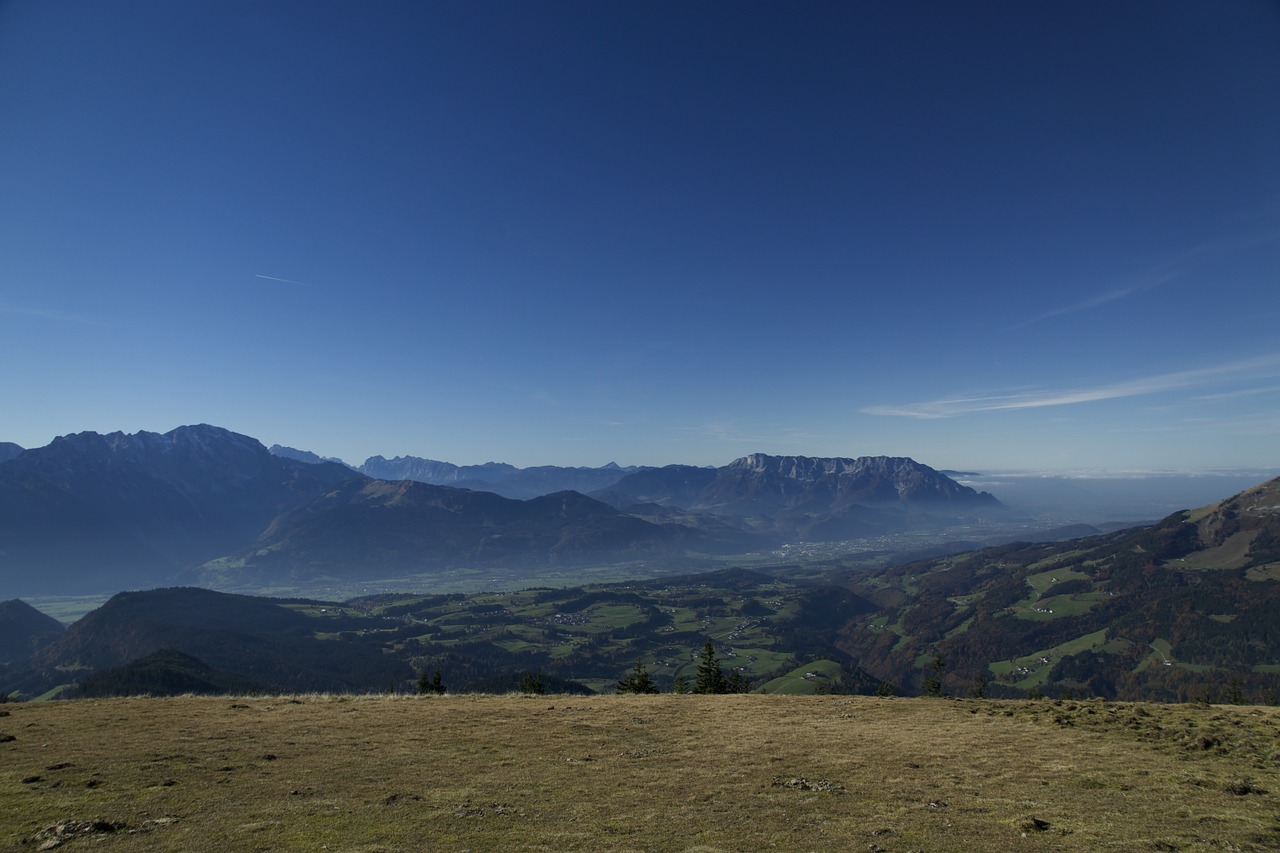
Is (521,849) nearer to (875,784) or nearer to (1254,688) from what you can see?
(875,784)

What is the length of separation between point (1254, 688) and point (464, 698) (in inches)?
10772

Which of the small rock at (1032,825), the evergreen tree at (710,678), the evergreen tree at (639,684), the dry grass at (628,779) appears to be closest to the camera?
the dry grass at (628,779)

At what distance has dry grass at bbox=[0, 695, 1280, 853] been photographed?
13.3 m

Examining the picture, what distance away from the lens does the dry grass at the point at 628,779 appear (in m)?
13.3

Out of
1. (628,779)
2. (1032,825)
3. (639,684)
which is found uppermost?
(1032,825)

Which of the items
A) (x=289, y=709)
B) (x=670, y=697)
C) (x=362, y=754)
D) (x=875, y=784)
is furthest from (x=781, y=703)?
(x=289, y=709)

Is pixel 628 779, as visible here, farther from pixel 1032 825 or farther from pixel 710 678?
pixel 710 678

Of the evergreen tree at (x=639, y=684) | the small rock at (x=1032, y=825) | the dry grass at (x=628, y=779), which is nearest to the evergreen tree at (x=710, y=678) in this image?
the evergreen tree at (x=639, y=684)

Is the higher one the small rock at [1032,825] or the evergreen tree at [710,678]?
the small rock at [1032,825]

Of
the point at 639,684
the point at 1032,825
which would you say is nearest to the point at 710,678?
the point at 639,684

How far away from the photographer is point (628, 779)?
1828 cm

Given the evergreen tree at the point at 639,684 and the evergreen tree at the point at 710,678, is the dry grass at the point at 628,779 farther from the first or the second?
the evergreen tree at the point at 710,678

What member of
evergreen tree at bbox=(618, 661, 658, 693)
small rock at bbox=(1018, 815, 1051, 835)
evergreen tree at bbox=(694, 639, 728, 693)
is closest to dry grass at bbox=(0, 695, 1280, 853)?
small rock at bbox=(1018, 815, 1051, 835)

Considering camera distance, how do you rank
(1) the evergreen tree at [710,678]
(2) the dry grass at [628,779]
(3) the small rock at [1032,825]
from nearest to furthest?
(2) the dry grass at [628,779], (3) the small rock at [1032,825], (1) the evergreen tree at [710,678]
